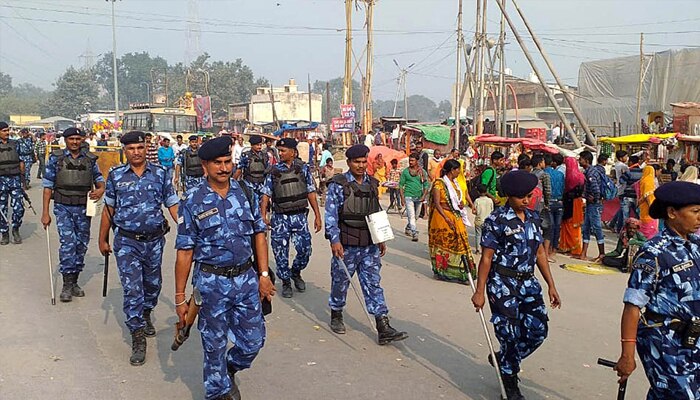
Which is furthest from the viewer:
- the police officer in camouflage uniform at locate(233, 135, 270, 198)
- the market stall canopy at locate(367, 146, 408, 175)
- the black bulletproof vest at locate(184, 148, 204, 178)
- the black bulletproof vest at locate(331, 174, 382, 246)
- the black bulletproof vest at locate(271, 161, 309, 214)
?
the market stall canopy at locate(367, 146, 408, 175)

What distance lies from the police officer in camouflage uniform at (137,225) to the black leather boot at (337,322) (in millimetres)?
1691

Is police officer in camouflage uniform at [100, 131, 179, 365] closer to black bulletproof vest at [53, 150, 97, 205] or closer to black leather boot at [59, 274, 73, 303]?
black bulletproof vest at [53, 150, 97, 205]

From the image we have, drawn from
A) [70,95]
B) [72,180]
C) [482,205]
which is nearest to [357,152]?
[72,180]

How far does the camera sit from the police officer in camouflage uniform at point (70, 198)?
715 cm

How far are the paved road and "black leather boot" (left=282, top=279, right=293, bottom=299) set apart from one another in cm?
12

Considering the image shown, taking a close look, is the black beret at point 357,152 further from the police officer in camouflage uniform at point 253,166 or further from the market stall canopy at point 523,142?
the market stall canopy at point 523,142

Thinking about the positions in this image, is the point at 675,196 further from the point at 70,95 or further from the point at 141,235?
the point at 70,95

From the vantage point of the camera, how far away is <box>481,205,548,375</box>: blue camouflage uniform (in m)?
4.33

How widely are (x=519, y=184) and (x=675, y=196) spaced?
1.24 m

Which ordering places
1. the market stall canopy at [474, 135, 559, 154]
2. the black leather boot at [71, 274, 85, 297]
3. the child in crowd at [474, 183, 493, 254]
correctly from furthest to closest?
the market stall canopy at [474, 135, 559, 154]
the child in crowd at [474, 183, 493, 254]
the black leather boot at [71, 274, 85, 297]

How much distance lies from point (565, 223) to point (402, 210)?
5792mm

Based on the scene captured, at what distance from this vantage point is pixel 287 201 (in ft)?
24.5

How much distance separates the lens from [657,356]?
3.19 m

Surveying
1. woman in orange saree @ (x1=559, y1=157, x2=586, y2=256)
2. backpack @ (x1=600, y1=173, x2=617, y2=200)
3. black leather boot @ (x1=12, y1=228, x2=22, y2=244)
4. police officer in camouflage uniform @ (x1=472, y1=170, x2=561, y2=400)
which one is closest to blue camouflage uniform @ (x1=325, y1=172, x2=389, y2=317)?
police officer in camouflage uniform @ (x1=472, y1=170, x2=561, y2=400)
